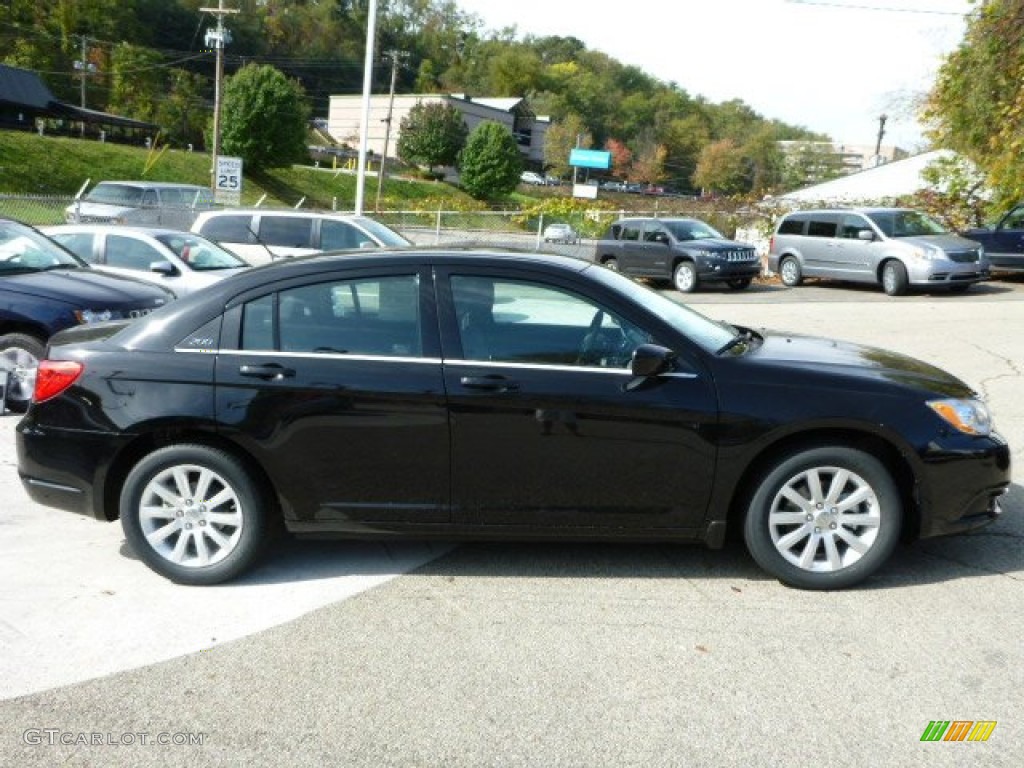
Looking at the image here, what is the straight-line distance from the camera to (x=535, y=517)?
4621 mm

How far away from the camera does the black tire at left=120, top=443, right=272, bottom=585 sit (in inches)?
183

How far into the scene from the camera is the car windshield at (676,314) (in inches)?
190

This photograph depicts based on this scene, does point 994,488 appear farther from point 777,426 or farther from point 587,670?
point 587,670

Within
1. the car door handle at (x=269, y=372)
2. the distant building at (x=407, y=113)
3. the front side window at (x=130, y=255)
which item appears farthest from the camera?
the distant building at (x=407, y=113)

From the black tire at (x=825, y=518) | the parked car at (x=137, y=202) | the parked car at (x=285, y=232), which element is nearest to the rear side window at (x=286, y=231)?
the parked car at (x=285, y=232)

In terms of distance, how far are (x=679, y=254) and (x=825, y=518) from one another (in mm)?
17578

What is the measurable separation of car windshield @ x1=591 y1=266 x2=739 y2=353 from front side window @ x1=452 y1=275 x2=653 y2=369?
0.21 meters

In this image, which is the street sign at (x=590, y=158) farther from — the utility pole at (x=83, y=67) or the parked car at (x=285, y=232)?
the parked car at (x=285, y=232)

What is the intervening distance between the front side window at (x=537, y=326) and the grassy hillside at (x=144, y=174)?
3902 centimetres

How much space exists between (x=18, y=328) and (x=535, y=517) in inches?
214

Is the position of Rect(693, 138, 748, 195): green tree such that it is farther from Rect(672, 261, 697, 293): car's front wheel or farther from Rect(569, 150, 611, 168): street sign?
Rect(672, 261, 697, 293): car's front wheel

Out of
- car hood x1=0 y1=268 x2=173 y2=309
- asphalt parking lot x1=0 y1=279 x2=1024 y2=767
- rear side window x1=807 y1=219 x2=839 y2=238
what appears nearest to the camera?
asphalt parking lot x1=0 y1=279 x2=1024 y2=767

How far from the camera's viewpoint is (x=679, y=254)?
2166cm

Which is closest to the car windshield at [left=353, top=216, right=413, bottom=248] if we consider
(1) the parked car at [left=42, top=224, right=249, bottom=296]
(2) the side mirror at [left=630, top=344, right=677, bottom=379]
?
(1) the parked car at [left=42, top=224, right=249, bottom=296]
